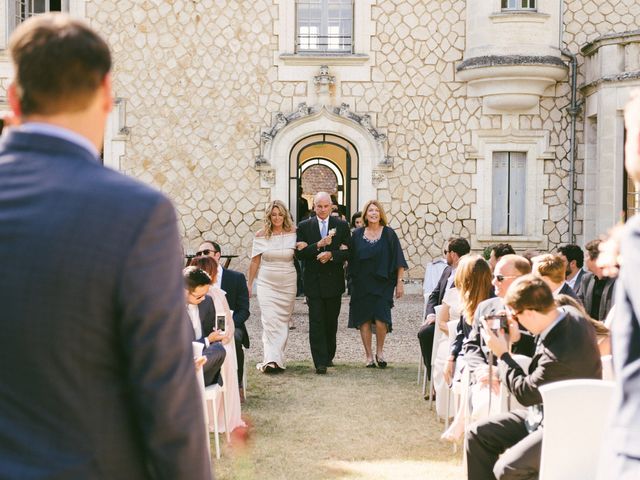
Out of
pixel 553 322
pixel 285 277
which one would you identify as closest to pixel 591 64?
pixel 285 277

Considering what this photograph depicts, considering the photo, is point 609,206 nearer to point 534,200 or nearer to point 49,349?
point 534,200

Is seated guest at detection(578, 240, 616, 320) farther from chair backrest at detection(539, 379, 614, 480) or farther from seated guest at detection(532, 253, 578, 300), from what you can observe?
chair backrest at detection(539, 379, 614, 480)

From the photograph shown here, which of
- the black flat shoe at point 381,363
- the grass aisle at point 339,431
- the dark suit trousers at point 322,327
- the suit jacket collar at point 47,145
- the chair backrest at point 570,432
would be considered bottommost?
the grass aisle at point 339,431

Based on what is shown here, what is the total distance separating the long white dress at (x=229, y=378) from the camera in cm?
644

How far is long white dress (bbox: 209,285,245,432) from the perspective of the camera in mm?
6438

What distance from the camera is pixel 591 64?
1501cm

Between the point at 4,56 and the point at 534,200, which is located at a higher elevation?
the point at 4,56

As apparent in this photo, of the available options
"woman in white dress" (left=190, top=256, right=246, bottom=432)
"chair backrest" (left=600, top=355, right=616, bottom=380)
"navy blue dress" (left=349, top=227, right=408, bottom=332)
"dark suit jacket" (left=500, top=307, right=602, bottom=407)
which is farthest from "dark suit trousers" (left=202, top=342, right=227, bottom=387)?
"navy blue dress" (left=349, top=227, right=408, bottom=332)

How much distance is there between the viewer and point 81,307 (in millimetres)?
1583

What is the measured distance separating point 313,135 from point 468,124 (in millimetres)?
2670

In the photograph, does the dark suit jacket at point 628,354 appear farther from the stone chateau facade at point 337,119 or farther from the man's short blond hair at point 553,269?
the stone chateau facade at point 337,119

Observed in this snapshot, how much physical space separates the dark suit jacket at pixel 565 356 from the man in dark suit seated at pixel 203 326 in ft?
7.63

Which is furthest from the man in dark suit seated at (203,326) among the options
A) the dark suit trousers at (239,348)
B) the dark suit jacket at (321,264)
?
the dark suit jacket at (321,264)

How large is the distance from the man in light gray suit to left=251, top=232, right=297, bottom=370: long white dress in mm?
7312
